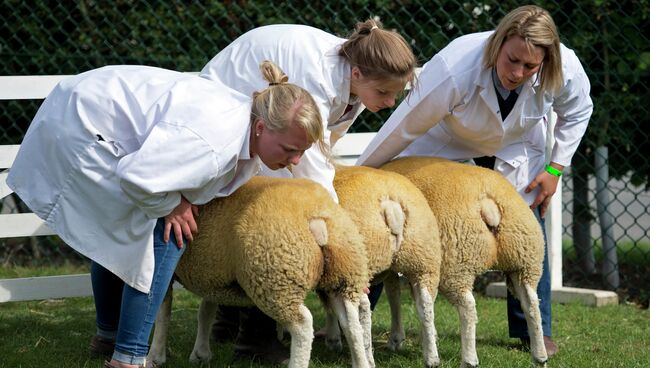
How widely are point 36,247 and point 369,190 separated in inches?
163

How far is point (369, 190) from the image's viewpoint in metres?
4.10

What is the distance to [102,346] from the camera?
4.47 metres

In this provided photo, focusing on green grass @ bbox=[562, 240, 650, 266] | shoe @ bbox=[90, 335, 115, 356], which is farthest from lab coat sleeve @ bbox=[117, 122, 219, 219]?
green grass @ bbox=[562, 240, 650, 266]

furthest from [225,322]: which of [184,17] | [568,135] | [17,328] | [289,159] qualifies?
[184,17]

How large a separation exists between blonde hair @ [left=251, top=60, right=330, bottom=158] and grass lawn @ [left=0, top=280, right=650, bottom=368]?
1.24m

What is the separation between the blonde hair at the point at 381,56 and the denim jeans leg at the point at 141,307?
106 cm

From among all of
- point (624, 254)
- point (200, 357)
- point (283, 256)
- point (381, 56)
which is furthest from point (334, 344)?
point (624, 254)

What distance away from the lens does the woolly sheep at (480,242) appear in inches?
164

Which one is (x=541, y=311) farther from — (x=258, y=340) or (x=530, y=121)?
(x=258, y=340)

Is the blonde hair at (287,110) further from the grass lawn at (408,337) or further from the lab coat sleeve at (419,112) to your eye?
the grass lawn at (408,337)

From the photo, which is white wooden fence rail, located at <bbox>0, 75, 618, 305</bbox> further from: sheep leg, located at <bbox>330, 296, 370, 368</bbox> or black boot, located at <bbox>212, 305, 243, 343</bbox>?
sheep leg, located at <bbox>330, 296, 370, 368</bbox>

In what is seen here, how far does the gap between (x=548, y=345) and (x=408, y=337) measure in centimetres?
75

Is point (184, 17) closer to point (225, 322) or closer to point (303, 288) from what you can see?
point (225, 322)

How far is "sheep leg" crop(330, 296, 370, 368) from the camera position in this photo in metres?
3.74
